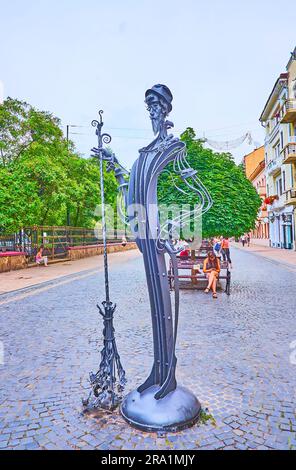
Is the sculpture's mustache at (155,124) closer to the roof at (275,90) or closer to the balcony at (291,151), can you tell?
the balcony at (291,151)

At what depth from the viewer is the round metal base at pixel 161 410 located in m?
3.12

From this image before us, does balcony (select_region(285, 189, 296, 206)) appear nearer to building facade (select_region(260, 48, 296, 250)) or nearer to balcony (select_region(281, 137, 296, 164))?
building facade (select_region(260, 48, 296, 250))

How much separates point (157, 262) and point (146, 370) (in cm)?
193

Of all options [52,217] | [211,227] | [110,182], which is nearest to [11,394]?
[211,227]

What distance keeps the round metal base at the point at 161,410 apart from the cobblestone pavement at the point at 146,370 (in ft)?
0.24

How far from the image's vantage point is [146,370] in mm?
4512

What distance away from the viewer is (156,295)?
330 centimetres

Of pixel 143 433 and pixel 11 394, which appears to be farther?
pixel 11 394

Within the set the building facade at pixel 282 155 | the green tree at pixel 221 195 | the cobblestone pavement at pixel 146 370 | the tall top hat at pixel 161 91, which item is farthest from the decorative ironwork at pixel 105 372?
the building facade at pixel 282 155

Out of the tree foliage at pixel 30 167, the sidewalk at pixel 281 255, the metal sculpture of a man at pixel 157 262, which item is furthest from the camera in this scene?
the sidewalk at pixel 281 255

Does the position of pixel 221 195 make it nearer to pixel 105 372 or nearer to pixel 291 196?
pixel 105 372

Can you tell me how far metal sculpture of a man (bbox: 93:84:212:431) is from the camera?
10.5 ft
